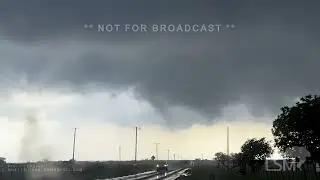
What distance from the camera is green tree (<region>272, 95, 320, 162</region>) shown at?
45.1 meters

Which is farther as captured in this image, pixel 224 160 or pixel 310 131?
pixel 224 160

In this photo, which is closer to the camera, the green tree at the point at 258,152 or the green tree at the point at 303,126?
the green tree at the point at 303,126

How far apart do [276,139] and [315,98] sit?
20.9 ft

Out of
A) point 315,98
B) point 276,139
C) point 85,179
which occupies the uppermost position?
point 315,98

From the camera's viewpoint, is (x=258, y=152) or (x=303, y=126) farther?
(x=258, y=152)

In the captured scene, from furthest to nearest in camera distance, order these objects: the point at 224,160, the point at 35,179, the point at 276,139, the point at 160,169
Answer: the point at 224,160 → the point at 160,169 → the point at 35,179 → the point at 276,139

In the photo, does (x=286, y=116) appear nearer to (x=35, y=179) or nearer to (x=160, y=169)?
(x=35, y=179)

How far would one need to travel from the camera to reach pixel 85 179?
74.6 m

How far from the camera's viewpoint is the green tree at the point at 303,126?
148 ft

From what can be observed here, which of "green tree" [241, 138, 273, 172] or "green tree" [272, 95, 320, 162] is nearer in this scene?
"green tree" [272, 95, 320, 162]

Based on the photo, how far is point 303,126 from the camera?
45.6 metres

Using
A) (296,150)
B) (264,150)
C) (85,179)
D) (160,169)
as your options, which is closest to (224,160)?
(160,169)

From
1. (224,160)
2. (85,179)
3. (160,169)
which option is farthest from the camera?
(224,160)

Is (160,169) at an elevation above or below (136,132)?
below
